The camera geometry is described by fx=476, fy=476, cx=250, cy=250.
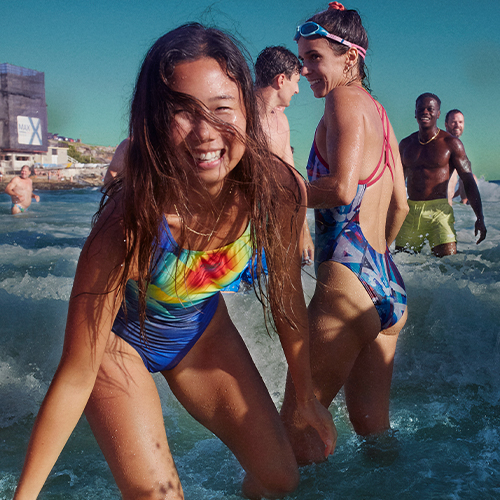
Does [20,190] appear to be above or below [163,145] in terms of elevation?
below

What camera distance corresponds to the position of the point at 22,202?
1816cm

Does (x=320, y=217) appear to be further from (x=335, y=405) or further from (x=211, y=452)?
(x=335, y=405)

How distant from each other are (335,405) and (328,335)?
1.70 meters

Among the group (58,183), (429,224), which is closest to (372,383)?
(429,224)

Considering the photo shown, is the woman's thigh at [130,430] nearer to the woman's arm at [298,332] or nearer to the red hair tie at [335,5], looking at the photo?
the woman's arm at [298,332]

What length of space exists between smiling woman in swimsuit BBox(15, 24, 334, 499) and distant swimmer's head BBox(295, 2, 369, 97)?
31.3 inches

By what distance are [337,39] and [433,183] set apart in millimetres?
4316

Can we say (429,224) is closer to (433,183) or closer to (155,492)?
(433,183)

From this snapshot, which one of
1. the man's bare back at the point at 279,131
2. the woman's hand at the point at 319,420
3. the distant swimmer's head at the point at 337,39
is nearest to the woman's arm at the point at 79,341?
the woman's hand at the point at 319,420

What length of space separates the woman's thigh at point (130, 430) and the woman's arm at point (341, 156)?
1.00 meters

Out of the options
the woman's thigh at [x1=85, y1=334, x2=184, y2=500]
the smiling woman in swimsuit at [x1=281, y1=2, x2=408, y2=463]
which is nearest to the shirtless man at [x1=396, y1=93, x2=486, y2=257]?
the smiling woman in swimsuit at [x1=281, y1=2, x2=408, y2=463]

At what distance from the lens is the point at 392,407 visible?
3422 mm

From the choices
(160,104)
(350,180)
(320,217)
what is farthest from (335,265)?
(160,104)

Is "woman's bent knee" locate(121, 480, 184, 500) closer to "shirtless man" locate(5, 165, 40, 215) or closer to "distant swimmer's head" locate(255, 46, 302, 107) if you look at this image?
"distant swimmer's head" locate(255, 46, 302, 107)
